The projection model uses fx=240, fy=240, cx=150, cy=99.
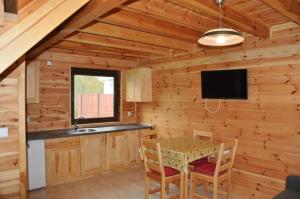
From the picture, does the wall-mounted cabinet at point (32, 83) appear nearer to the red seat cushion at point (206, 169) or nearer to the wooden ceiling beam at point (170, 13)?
the wooden ceiling beam at point (170, 13)

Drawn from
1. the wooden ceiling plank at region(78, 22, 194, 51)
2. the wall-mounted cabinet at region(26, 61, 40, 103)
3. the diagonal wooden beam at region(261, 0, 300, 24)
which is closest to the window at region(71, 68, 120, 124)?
the wall-mounted cabinet at region(26, 61, 40, 103)

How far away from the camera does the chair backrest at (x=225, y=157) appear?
2.91 metres

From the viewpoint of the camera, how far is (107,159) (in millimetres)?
4496

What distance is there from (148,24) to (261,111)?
6.48 feet

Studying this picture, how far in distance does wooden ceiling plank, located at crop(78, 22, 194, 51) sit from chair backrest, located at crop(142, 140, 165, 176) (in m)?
1.52

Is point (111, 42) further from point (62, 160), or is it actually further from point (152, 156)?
point (62, 160)

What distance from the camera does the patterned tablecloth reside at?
2941mm

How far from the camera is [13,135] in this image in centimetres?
287

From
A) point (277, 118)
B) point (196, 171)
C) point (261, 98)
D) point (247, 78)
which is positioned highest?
point (247, 78)

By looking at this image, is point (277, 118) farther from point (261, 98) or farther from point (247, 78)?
point (247, 78)

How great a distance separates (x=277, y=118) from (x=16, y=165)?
339cm

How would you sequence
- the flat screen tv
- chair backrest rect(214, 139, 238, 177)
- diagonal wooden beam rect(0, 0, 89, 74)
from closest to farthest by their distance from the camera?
1. diagonal wooden beam rect(0, 0, 89, 74)
2. chair backrest rect(214, 139, 238, 177)
3. the flat screen tv

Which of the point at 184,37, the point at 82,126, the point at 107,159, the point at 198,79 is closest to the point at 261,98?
the point at 198,79

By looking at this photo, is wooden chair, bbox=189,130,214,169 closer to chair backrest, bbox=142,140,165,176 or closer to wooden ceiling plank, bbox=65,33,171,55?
chair backrest, bbox=142,140,165,176
